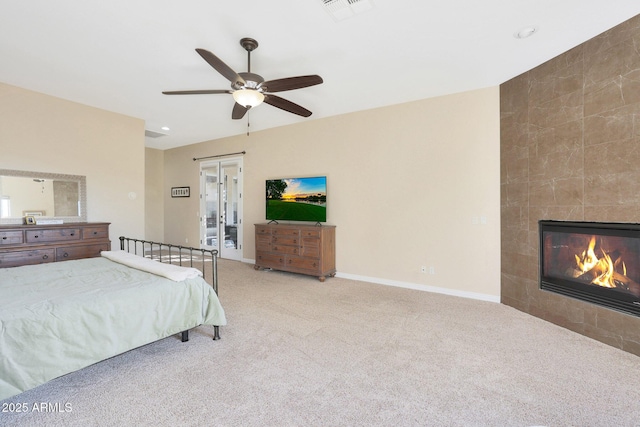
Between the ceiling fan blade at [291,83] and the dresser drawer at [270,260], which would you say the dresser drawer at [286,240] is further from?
the ceiling fan blade at [291,83]

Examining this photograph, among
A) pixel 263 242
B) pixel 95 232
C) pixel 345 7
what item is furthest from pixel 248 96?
pixel 95 232

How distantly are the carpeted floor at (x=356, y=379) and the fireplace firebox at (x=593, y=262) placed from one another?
44cm

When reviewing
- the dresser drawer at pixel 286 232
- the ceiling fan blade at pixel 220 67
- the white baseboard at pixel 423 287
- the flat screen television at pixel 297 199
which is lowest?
the white baseboard at pixel 423 287

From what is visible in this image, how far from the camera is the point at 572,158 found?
2.78 metres

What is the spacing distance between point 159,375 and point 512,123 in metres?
4.44

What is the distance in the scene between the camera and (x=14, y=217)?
3771mm

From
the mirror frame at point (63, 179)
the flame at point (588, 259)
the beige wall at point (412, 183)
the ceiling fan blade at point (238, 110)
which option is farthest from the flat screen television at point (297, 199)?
the flame at point (588, 259)

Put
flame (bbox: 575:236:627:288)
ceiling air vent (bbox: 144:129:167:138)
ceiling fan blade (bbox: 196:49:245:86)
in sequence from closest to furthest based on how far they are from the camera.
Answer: ceiling fan blade (bbox: 196:49:245:86) → flame (bbox: 575:236:627:288) → ceiling air vent (bbox: 144:129:167:138)

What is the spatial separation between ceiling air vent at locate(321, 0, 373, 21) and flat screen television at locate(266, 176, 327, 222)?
2724 mm

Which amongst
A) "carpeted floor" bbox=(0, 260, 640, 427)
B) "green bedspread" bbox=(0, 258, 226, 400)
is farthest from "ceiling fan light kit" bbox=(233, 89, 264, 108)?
"carpeted floor" bbox=(0, 260, 640, 427)

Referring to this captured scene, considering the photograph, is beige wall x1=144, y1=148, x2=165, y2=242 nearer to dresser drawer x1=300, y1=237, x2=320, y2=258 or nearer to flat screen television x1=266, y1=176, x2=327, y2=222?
flat screen television x1=266, y1=176, x2=327, y2=222

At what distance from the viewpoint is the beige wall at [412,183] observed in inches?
146

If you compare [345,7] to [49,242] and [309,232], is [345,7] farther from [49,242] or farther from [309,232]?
[49,242]

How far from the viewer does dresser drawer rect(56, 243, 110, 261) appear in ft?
12.3
